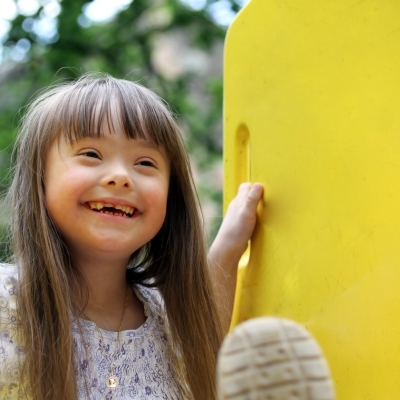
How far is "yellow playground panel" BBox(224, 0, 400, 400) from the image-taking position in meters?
1.11

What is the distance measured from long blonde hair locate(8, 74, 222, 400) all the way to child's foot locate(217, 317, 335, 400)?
626mm

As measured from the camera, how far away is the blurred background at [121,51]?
4578 mm

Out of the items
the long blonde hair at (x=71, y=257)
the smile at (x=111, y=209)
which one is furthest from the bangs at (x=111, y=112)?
the smile at (x=111, y=209)

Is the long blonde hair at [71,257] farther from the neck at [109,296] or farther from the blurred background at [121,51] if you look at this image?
the blurred background at [121,51]

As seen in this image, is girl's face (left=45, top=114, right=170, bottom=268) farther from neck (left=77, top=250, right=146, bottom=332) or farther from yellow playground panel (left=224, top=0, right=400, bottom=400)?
yellow playground panel (left=224, top=0, right=400, bottom=400)

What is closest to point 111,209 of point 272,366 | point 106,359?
point 106,359

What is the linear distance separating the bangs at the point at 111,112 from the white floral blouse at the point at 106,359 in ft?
1.01

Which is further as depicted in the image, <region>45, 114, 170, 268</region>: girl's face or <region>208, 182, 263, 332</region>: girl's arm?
<region>208, 182, 263, 332</region>: girl's arm

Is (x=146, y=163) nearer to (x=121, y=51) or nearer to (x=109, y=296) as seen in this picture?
(x=109, y=296)

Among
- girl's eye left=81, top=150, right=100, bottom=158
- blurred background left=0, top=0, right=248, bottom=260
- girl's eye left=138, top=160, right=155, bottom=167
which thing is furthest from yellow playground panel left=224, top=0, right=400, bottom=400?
blurred background left=0, top=0, right=248, bottom=260

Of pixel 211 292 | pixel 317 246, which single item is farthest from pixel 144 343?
pixel 317 246

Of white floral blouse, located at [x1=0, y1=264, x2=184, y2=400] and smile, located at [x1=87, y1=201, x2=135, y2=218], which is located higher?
smile, located at [x1=87, y1=201, x2=135, y2=218]

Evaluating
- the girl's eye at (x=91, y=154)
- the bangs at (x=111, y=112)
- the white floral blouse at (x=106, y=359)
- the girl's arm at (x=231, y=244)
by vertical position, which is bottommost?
the white floral blouse at (x=106, y=359)

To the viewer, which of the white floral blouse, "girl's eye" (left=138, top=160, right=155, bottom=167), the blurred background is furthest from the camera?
the blurred background
